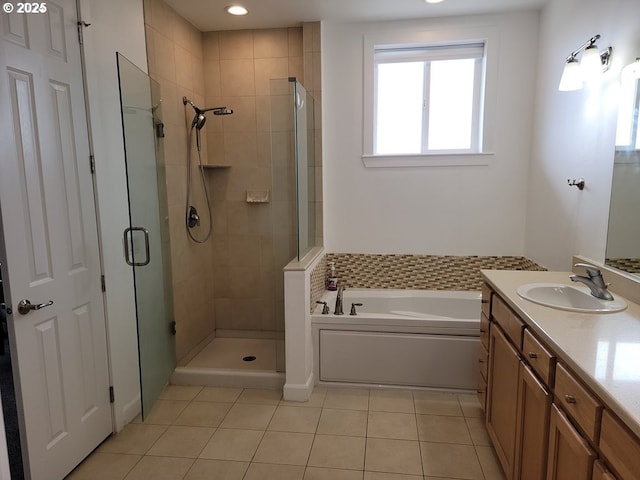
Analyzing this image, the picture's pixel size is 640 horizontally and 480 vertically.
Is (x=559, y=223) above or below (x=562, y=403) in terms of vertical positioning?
above

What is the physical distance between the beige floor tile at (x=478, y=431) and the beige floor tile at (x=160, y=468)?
1.56 meters

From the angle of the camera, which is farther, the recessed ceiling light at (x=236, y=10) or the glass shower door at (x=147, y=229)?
the recessed ceiling light at (x=236, y=10)

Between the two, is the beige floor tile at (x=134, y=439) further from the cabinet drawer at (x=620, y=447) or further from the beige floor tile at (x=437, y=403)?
the cabinet drawer at (x=620, y=447)

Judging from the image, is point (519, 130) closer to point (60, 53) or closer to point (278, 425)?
point (278, 425)

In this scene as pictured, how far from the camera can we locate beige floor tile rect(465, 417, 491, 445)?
7.66 ft

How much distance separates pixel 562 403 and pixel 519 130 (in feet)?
8.23

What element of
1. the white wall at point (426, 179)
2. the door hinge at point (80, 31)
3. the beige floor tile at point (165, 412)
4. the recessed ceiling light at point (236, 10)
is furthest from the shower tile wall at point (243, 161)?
the door hinge at point (80, 31)

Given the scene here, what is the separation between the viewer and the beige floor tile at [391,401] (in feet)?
8.84

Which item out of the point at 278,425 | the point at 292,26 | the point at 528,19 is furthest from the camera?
the point at 292,26

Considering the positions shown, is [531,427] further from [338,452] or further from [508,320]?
[338,452]

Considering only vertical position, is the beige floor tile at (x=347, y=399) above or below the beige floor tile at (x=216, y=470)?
below

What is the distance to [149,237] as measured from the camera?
8.35ft

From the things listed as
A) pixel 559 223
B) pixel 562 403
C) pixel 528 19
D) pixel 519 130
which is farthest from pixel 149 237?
pixel 528 19

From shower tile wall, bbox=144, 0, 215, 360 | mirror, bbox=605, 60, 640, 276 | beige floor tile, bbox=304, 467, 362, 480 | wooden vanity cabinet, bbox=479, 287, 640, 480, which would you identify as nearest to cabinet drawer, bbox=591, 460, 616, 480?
wooden vanity cabinet, bbox=479, 287, 640, 480
